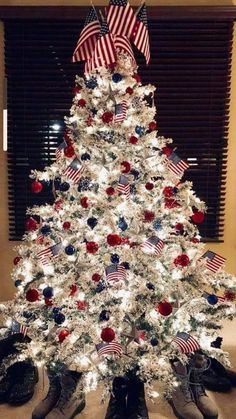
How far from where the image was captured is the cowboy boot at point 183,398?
222 cm

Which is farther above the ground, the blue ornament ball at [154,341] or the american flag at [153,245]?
the american flag at [153,245]

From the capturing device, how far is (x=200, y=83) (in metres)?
3.36

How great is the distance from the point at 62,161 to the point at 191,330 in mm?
1158

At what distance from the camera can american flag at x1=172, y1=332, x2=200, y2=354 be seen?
2143 millimetres

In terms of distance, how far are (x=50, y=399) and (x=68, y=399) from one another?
0.35 feet

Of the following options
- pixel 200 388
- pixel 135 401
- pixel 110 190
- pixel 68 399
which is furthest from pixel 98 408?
pixel 110 190

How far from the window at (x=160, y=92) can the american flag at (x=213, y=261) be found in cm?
110

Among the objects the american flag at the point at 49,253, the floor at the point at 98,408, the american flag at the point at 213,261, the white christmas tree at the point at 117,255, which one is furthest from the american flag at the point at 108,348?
the american flag at the point at 213,261

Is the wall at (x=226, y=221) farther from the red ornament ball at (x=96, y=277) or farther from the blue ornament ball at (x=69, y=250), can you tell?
the red ornament ball at (x=96, y=277)

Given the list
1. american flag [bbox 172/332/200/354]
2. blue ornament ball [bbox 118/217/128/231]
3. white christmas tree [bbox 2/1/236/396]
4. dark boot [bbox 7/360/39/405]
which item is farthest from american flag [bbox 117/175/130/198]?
dark boot [bbox 7/360/39/405]

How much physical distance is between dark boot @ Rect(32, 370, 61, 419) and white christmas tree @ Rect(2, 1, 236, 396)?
0.39 ft

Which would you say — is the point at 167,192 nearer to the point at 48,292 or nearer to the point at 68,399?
the point at 48,292

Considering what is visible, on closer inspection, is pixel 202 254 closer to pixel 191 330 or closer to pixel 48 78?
pixel 191 330

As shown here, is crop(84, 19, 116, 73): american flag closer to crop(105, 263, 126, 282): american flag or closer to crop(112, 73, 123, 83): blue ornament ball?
crop(112, 73, 123, 83): blue ornament ball
